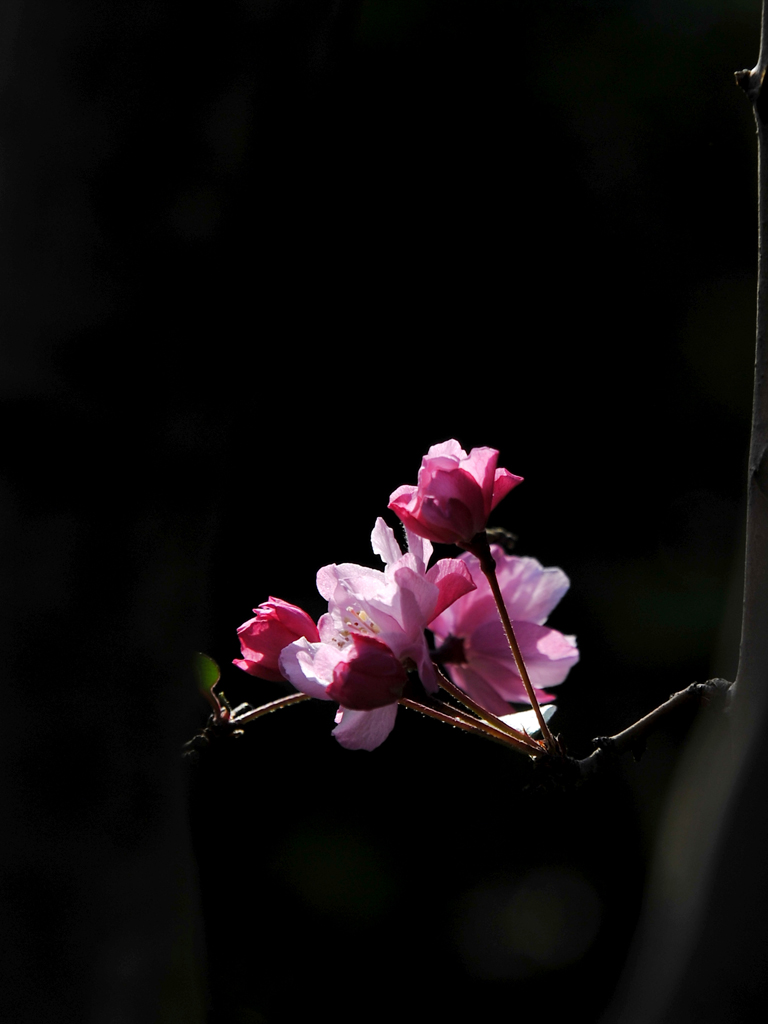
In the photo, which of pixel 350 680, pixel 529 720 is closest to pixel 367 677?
pixel 350 680

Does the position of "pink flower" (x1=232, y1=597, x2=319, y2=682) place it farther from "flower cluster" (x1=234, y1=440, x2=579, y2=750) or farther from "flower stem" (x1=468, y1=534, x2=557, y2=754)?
"flower stem" (x1=468, y1=534, x2=557, y2=754)

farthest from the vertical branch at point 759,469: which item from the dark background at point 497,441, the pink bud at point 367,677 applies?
the dark background at point 497,441

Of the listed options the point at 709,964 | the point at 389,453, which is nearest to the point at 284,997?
A: the point at 389,453

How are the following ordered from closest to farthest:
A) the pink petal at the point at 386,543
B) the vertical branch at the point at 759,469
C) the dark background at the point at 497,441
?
the vertical branch at the point at 759,469 → the pink petal at the point at 386,543 → the dark background at the point at 497,441

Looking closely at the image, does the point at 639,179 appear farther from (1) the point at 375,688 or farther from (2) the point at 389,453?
(1) the point at 375,688

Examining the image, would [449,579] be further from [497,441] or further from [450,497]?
[497,441]

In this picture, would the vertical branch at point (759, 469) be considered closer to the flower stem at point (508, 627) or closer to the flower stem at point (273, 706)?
the flower stem at point (508, 627)

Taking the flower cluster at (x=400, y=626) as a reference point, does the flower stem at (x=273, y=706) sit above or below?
below
